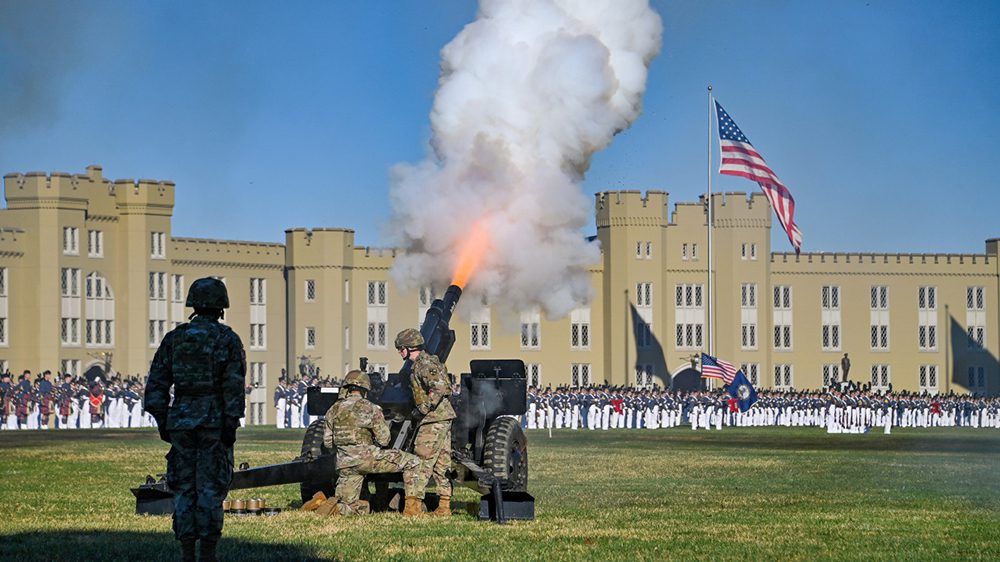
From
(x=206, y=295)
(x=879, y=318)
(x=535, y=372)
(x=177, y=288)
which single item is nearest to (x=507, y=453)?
(x=206, y=295)

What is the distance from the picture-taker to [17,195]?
81875 mm

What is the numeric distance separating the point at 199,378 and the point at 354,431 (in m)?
5.71

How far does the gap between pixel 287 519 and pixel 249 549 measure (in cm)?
288

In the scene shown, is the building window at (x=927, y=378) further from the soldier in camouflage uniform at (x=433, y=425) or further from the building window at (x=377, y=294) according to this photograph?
the soldier in camouflage uniform at (x=433, y=425)

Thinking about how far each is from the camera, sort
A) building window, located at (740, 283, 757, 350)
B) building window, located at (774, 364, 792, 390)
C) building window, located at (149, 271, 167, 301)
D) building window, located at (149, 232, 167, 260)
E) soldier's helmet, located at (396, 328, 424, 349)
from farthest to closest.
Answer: building window, located at (774, 364, 792, 390) < building window, located at (740, 283, 757, 350) < building window, located at (149, 271, 167, 301) < building window, located at (149, 232, 167, 260) < soldier's helmet, located at (396, 328, 424, 349)

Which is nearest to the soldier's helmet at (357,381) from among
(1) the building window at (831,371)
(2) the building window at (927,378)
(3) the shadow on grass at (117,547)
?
(3) the shadow on grass at (117,547)

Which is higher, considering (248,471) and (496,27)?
(496,27)

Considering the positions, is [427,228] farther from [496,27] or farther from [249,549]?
[249,549]

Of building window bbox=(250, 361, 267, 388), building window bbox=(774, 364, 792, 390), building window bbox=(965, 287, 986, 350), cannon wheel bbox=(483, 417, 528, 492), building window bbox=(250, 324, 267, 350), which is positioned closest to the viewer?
cannon wheel bbox=(483, 417, 528, 492)

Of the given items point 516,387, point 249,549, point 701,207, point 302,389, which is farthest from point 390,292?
point 249,549

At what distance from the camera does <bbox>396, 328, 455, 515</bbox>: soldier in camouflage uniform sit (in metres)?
19.4

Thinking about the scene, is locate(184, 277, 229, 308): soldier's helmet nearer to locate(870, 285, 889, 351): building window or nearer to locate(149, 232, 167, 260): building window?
locate(149, 232, 167, 260): building window

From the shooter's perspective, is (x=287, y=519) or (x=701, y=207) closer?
(x=287, y=519)

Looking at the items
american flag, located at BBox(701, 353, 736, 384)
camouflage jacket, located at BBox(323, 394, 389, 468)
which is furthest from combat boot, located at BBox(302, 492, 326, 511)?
american flag, located at BBox(701, 353, 736, 384)
